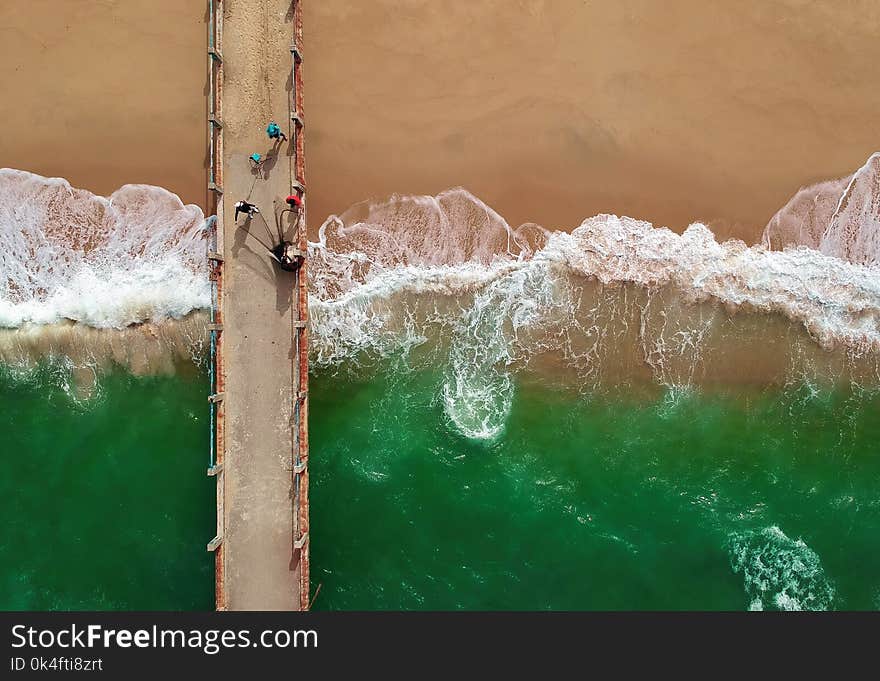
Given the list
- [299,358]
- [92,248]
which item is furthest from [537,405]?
[92,248]

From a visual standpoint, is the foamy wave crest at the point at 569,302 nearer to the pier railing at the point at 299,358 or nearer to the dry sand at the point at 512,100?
the dry sand at the point at 512,100

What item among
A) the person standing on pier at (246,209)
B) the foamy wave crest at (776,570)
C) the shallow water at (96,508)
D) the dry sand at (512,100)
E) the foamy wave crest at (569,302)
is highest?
the dry sand at (512,100)

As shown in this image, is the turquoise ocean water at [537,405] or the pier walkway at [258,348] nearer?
the pier walkway at [258,348]

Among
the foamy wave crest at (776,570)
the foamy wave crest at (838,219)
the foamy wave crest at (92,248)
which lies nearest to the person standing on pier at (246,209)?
the foamy wave crest at (92,248)

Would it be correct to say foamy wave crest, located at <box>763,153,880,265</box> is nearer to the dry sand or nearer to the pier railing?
the dry sand

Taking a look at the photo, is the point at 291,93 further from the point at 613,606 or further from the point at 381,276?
the point at 613,606

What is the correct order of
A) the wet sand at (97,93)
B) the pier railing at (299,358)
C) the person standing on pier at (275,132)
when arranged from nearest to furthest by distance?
the person standing on pier at (275,132)
the pier railing at (299,358)
the wet sand at (97,93)

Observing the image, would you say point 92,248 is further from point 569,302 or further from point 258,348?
point 569,302
